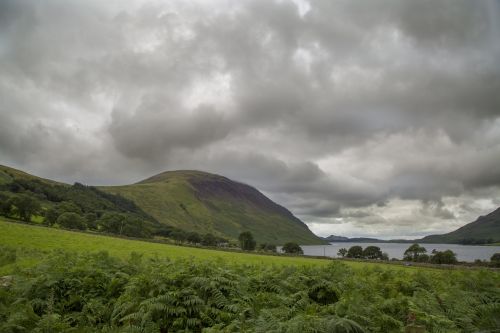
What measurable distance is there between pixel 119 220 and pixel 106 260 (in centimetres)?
12274

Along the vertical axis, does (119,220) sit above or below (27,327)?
above

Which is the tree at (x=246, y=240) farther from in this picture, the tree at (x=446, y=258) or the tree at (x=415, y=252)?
the tree at (x=446, y=258)

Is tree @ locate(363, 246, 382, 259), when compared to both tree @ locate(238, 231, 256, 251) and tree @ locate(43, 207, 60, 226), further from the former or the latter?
tree @ locate(43, 207, 60, 226)

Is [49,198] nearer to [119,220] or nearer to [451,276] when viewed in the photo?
[119,220]

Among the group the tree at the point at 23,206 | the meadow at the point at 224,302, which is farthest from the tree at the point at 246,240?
the meadow at the point at 224,302

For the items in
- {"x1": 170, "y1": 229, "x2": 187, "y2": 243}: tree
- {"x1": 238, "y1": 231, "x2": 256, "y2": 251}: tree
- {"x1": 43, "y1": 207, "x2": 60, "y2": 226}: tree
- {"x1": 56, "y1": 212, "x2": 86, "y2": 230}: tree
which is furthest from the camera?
{"x1": 170, "y1": 229, "x2": 187, "y2": 243}: tree

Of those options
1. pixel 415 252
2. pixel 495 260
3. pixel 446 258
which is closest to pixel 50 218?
pixel 415 252

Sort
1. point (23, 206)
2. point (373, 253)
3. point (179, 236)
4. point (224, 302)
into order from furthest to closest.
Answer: point (179, 236), point (23, 206), point (373, 253), point (224, 302)

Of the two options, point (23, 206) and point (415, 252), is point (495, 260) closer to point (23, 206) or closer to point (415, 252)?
point (415, 252)

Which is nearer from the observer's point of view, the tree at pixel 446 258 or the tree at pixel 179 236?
the tree at pixel 446 258

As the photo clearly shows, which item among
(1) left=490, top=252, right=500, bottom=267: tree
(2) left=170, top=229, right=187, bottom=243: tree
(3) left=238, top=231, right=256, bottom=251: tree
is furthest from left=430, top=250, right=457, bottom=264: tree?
(2) left=170, top=229, right=187, bottom=243: tree

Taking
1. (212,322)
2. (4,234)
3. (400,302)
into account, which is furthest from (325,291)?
(4,234)

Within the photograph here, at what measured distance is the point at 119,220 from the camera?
421ft

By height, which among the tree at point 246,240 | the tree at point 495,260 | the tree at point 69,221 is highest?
the tree at point 69,221
